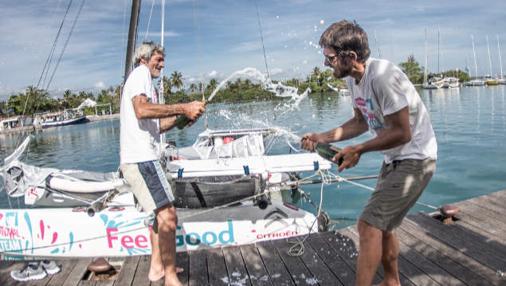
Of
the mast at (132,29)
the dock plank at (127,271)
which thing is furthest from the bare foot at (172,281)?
the mast at (132,29)

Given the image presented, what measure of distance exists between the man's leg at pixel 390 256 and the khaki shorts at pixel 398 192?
37 centimetres

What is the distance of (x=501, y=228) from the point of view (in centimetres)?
458

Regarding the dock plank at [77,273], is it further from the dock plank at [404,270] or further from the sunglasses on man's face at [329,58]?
the sunglasses on man's face at [329,58]

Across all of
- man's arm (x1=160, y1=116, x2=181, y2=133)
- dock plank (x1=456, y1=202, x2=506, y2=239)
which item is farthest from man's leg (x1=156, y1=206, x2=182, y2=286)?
dock plank (x1=456, y1=202, x2=506, y2=239)

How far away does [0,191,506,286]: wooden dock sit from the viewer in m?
3.59

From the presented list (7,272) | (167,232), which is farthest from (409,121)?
(7,272)

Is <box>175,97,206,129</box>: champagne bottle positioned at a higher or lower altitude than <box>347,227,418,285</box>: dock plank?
higher

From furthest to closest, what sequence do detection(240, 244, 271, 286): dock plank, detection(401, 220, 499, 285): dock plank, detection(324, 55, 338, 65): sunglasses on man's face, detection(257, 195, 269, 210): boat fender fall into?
detection(257, 195, 269, 210): boat fender
detection(240, 244, 271, 286): dock plank
detection(401, 220, 499, 285): dock plank
detection(324, 55, 338, 65): sunglasses on man's face

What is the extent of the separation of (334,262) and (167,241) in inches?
64.0

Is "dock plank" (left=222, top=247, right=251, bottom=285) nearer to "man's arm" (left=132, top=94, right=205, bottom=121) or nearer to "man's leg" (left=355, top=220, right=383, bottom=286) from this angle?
"man's leg" (left=355, top=220, right=383, bottom=286)

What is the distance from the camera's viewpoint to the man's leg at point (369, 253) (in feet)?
8.85

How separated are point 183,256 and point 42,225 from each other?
140 inches

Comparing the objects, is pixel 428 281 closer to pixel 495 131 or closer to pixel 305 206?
pixel 305 206

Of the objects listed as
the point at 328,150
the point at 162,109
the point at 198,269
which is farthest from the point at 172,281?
the point at 328,150
